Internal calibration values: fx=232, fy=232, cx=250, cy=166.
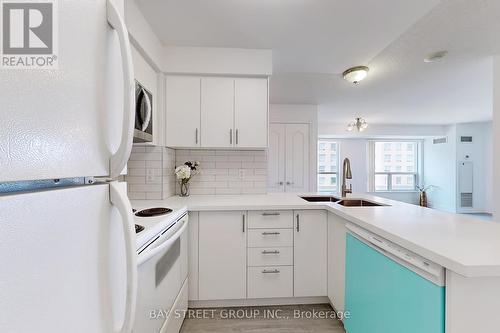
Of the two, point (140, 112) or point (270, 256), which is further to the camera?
point (270, 256)

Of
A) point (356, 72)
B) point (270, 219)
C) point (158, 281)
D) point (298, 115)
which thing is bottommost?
point (158, 281)

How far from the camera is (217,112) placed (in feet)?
7.65

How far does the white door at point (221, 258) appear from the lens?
76.0 inches

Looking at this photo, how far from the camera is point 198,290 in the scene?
1927 millimetres

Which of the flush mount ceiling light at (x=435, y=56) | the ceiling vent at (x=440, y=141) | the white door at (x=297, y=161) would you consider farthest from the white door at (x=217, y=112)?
the ceiling vent at (x=440, y=141)

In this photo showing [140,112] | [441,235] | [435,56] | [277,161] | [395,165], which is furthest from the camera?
[395,165]

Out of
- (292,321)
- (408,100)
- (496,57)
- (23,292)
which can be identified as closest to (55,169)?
(23,292)

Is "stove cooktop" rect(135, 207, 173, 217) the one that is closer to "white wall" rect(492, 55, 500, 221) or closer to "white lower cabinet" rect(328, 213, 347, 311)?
"white lower cabinet" rect(328, 213, 347, 311)

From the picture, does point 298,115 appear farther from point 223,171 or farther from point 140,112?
point 140,112

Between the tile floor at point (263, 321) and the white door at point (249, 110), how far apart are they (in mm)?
1497


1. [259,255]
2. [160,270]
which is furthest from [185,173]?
[160,270]

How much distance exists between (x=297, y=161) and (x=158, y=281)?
11.5 ft

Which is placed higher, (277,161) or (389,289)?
(277,161)

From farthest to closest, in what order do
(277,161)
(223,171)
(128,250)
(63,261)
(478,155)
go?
(478,155), (277,161), (223,171), (128,250), (63,261)
